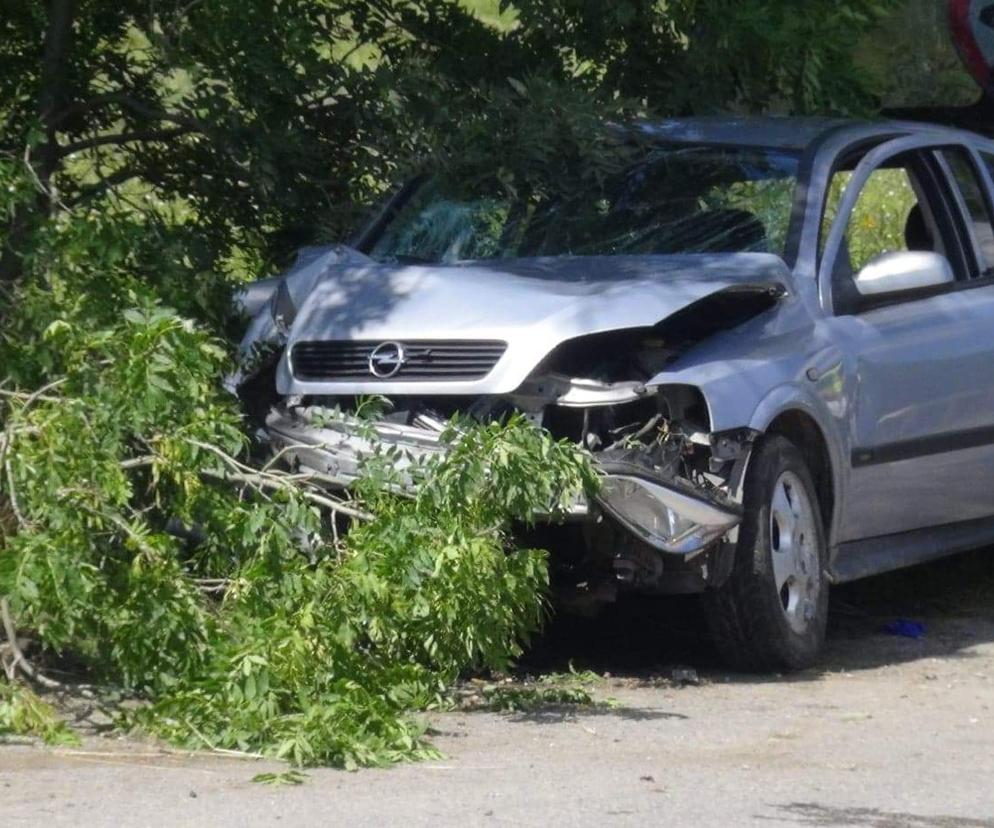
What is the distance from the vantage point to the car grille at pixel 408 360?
701 centimetres

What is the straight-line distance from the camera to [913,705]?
712cm

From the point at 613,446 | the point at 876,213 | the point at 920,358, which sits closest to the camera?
the point at 613,446

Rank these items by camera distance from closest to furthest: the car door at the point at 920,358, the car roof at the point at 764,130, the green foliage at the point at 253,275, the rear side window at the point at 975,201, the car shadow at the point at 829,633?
the green foliage at the point at 253,275
the car shadow at the point at 829,633
the car door at the point at 920,358
the car roof at the point at 764,130
the rear side window at the point at 975,201

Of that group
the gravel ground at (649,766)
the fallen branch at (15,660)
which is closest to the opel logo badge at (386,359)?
the gravel ground at (649,766)

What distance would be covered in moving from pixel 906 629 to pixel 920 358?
1138mm

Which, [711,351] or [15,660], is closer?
[15,660]

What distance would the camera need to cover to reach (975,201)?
9.12 m

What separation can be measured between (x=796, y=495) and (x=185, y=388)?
2.30 meters

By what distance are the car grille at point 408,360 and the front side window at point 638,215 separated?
1120 mm

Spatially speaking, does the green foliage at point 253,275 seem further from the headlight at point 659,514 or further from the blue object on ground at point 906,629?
the blue object on ground at point 906,629

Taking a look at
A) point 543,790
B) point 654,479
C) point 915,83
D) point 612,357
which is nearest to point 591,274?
point 612,357

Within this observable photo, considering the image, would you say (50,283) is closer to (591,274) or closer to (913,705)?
(591,274)

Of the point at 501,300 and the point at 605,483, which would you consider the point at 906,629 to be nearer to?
the point at 605,483

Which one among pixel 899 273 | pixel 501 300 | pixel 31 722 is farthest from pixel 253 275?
pixel 31 722
